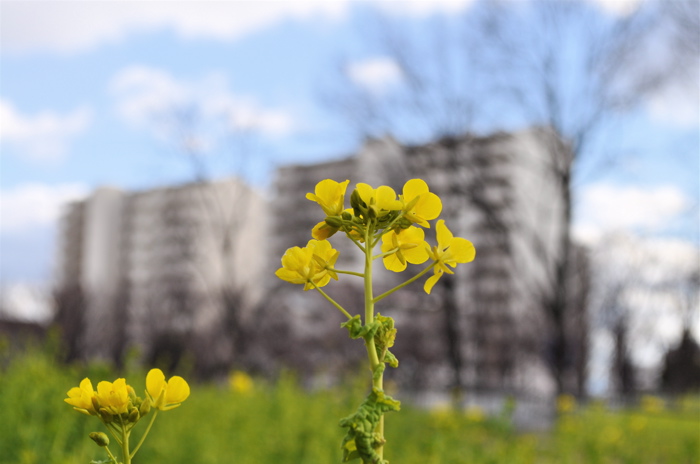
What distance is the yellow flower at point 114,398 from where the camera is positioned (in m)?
0.74

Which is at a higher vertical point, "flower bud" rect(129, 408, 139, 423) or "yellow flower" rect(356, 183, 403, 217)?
"yellow flower" rect(356, 183, 403, 217)

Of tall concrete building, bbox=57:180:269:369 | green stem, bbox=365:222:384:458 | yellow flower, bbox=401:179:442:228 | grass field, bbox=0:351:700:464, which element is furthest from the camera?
tall concrete building, bbox=57:180:269:369

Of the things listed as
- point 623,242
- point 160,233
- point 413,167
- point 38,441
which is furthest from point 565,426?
point 160,233

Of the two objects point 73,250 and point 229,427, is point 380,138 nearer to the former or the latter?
point 229,427

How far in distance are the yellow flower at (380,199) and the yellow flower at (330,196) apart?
48 mm

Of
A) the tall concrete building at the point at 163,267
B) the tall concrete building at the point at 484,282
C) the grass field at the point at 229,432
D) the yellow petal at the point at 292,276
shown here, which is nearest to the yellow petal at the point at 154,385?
the yellow petal at the point at 292,276

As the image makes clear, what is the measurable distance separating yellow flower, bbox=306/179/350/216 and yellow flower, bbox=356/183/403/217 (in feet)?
0.16

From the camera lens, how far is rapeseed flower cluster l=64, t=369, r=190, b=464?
0.74 metres

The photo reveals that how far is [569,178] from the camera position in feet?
41.7

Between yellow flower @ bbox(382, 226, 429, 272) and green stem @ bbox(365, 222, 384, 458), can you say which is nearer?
green stem @ bbox(365, 222, 384, 458)

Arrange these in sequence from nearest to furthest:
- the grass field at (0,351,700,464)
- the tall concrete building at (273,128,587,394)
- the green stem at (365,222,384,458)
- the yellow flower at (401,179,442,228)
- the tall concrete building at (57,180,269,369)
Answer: the green stem at (365,222,384,458) < the yellow flower at (401,179,442,228) < the grass field at (0,351,700,464) < the tall concrete building at (273,128,587,394) < the tall concrete building at (57,180,269,369)

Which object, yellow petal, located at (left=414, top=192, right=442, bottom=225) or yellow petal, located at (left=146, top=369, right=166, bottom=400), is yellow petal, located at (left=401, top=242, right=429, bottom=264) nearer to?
yellow petal, located at (left=414, top=192, right=442, bottom=225)

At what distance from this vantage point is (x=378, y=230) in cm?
78

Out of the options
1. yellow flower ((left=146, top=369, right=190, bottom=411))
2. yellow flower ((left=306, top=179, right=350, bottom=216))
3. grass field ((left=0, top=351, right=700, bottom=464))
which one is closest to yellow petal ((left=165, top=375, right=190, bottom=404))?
yellow flower ((left=146, top=369, right=190, bottom=411))
